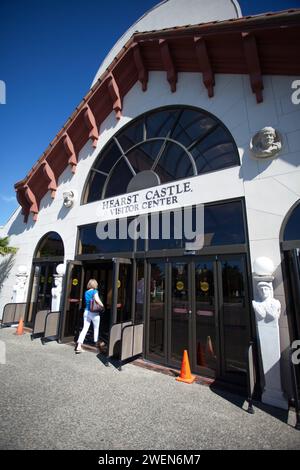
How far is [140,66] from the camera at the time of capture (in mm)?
7574

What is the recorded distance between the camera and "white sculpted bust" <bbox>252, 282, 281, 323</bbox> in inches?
164

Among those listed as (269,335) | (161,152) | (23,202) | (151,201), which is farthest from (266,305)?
(23,202)

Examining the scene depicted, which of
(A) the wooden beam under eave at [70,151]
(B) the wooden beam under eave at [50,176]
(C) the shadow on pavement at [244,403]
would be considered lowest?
(C) the shadow on pavement at [244,403]

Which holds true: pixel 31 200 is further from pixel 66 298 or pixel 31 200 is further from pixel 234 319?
pixel 234 319

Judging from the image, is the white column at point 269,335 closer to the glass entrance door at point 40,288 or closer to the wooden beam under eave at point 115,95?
the wooden beam under eave at point 115,95

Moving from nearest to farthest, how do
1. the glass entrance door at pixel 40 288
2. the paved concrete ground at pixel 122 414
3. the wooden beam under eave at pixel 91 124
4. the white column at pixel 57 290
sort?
the paved concrete ground at pixel 122 414
the white column at pixel 57 290
the wooden beam under eave at pixel 91 124
the glass entrance door at pixel 40 288

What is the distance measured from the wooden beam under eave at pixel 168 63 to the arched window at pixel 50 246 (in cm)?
675

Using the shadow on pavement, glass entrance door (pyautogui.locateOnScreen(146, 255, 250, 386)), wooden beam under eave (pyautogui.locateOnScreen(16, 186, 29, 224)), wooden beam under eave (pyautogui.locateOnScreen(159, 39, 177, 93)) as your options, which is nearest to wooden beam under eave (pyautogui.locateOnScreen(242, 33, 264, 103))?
wooden beam under eave (pyautogui.locateOnScreen(159, 39, 177, 93))

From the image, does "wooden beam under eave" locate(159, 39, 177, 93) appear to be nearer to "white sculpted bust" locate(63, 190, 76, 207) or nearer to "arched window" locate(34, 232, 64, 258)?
"white sculpted bust" locate(63, 190, 76, 207)

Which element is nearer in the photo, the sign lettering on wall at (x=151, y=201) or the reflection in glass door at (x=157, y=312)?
the reflection in glass door at (x=157, y=312)

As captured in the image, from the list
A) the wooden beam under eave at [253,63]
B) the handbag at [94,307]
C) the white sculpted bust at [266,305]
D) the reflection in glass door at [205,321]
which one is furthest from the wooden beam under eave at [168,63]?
the handbag at [94,307]

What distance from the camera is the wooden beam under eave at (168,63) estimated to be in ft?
21.7

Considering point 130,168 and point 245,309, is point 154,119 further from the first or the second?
point 245,309

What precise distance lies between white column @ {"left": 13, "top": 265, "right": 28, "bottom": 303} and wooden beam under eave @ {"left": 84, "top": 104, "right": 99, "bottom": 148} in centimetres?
616
